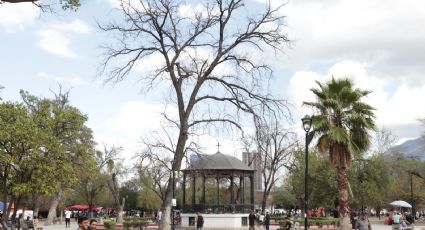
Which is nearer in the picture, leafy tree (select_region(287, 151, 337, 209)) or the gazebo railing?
the gazebo railing

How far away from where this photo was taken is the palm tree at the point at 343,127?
2725cm

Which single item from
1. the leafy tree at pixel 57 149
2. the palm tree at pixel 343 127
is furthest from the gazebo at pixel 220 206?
the palm tree at pixel 343 127

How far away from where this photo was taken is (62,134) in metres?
31.0

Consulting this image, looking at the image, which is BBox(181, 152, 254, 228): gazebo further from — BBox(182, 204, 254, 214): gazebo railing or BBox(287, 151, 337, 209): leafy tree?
BBox(287, 151, 337, 209): leafy tree

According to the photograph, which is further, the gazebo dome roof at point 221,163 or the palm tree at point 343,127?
the gazebo dome roof at point 221,163

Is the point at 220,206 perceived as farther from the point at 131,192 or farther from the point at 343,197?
the point at 131,192

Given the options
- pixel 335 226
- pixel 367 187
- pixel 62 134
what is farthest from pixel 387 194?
pixel 62 134

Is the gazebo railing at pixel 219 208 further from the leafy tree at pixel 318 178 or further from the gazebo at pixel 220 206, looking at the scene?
the leafy tree at pixel 318 178

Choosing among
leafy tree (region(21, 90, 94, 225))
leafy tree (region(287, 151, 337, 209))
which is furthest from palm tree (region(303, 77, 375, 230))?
leafy tree (region(287, 151, 337, 209))

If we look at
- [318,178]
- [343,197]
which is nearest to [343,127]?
[343,197]

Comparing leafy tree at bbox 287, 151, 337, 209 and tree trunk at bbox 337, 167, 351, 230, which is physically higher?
leafy tree at bbox 287, 151, 337, 209

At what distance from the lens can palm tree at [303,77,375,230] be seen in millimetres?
27250

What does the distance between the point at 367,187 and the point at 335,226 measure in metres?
11.7

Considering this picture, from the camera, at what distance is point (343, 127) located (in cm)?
2808
